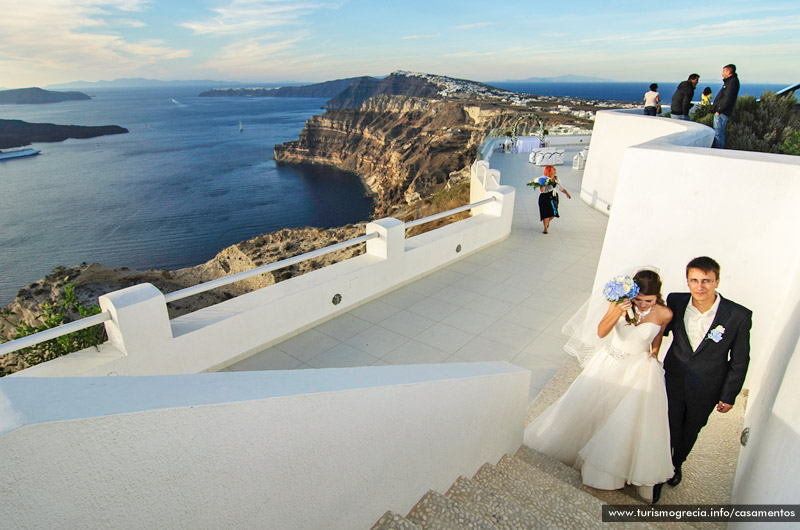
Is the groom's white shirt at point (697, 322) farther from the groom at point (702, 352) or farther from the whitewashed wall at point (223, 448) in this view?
the whitewashed wall at point (223, 448)

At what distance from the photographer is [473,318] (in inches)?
237

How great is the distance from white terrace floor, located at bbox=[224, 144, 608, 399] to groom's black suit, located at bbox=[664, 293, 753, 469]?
1583 millimetres

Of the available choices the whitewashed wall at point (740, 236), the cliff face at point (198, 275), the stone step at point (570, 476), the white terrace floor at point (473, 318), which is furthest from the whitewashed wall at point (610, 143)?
the cliff face at point (198, 275)

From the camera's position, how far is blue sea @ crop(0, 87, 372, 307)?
167 ft

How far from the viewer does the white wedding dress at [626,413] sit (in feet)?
10.3

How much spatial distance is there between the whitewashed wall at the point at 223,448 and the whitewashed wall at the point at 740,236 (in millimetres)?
2347

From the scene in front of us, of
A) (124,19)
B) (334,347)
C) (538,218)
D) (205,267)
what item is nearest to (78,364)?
(334,347)

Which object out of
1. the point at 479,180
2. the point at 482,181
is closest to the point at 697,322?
the point at 482,181

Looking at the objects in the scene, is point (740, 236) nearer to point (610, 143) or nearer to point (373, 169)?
point (610, 143)

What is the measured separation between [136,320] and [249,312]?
Result: 1.20 m

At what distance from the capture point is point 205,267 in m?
22.1

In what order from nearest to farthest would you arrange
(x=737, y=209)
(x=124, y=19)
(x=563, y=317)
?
(x=737, y=209) < (x=563, y=317) < (x=124, y=19)

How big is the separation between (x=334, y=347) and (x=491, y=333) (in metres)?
2.04

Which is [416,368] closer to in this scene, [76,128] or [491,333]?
[491,333]
